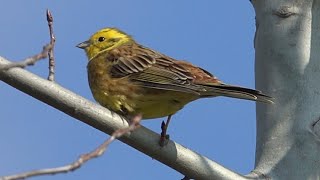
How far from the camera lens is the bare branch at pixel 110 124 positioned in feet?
12.5

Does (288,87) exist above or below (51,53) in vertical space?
below

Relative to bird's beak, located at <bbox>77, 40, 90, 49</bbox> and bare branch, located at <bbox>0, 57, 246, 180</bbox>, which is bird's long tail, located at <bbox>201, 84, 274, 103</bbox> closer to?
bare branch, located at <bbox>0, 57, 246, 180</bbox>

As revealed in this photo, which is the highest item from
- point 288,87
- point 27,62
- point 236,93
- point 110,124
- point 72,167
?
point 27,62

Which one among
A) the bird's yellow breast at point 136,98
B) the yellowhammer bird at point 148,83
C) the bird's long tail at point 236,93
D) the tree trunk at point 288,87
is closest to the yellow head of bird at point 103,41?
the yellowhammer bird at point 148,83

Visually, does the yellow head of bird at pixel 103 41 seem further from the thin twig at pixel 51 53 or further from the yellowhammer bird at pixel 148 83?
the thin twig at pixel 51 53

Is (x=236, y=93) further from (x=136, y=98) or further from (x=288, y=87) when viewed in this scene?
(x=136, y=98)

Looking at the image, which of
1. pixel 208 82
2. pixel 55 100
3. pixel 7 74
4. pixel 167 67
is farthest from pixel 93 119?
pixel 167 67

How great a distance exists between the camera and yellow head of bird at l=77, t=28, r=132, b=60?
6.85 metres

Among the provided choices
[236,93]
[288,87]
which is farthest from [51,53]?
[288,87]

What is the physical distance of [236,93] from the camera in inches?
189

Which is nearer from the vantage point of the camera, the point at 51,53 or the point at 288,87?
the point at 51,53

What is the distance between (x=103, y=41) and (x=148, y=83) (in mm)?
1573

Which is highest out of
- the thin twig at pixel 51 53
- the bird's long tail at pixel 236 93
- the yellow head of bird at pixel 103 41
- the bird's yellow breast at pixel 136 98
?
the thin twig at pixel 51 53

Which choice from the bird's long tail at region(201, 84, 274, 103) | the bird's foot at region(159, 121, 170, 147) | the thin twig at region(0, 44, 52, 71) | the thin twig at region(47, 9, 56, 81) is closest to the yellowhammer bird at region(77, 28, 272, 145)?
the bird's long tail at region(201, 84, 274, 103)
